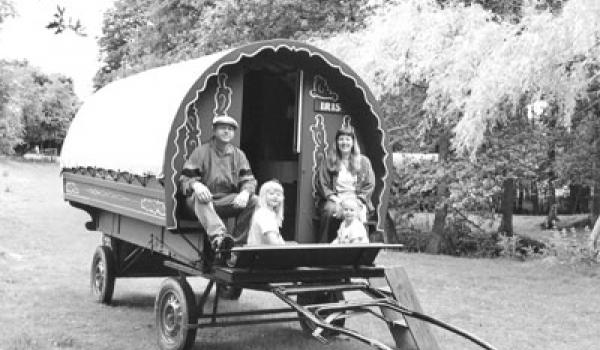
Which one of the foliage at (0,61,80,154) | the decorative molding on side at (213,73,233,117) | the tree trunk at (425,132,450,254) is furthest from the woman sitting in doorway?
the foliage at (0,61,80,154)

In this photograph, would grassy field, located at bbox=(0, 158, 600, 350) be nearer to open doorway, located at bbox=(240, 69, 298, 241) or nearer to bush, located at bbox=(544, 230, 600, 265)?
bush, located at bbox=(544, 230, 600, 265)

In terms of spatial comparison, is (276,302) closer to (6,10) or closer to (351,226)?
(351,226)

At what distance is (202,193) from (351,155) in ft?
6.27

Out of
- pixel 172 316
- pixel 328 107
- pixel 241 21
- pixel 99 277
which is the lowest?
pixel 99 277

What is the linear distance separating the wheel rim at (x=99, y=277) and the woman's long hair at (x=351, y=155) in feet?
11.8

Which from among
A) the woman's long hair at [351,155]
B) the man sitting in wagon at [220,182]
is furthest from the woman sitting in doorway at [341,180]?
the man sitting in wagon at [220,182]

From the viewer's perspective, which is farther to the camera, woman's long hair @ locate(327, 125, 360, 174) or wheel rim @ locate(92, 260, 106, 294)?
wheel rim @ locate(92, 260, 106, 294)

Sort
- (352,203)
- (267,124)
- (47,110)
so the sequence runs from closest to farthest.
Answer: (352,203)
(267,124)
(47,110)

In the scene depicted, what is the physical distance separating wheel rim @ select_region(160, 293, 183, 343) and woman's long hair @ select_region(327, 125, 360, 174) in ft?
6.92

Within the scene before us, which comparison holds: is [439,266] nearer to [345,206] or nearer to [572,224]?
[345,206]

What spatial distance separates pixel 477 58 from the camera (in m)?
13.1

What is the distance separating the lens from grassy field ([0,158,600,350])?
7698 mm

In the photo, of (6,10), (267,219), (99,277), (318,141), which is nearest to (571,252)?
(318,141)

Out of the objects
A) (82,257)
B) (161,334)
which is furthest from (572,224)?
(161,334)
